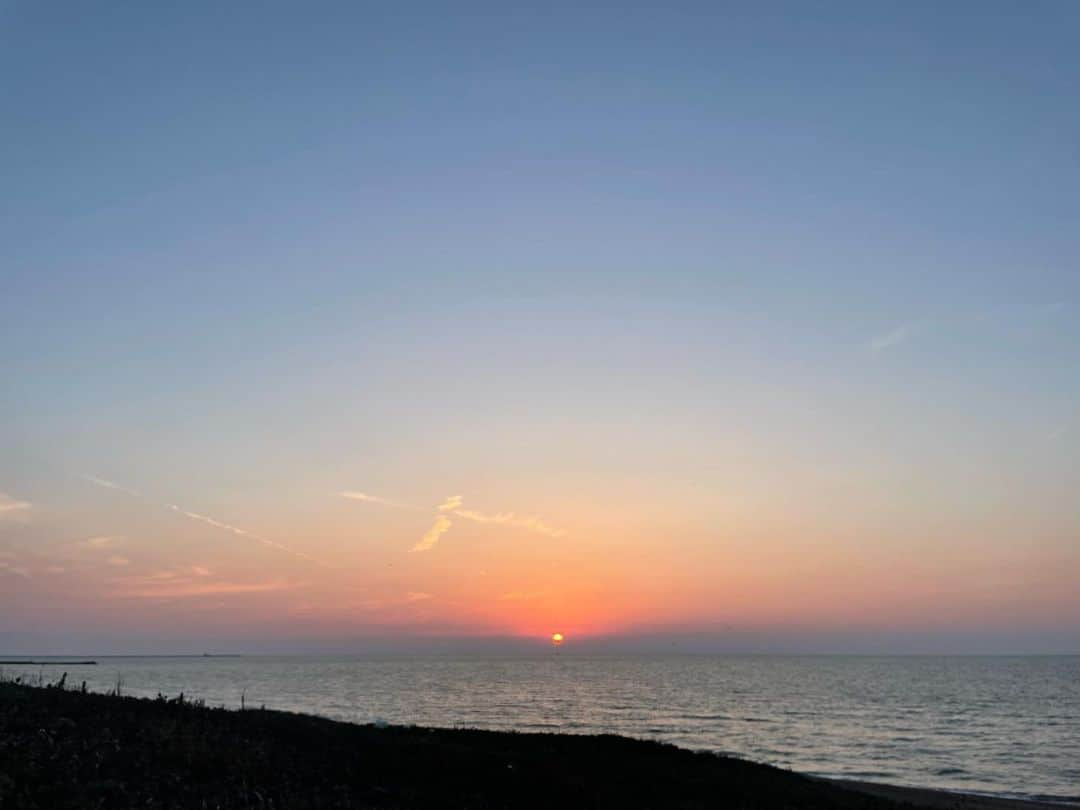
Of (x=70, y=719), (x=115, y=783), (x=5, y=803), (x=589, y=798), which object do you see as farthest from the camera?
(x=589, y=798)

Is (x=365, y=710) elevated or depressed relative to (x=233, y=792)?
depressed

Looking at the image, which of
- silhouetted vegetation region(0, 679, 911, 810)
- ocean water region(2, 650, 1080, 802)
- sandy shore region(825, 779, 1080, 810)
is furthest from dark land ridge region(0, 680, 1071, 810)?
ocean water region(2, 650, 1080, 802)

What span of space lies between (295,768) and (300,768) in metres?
0.17

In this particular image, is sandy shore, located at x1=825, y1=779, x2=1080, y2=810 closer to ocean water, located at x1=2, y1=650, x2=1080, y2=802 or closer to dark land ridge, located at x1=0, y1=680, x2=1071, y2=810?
ocean water, located at x1=2, y1=650, x2=1080, y2=802

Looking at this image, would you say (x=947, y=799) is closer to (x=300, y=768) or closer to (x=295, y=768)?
(x=300, y=768)

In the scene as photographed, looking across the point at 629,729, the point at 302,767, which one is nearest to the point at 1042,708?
the point at 629,729

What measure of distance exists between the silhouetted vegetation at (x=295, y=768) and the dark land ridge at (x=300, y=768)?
0.05 m

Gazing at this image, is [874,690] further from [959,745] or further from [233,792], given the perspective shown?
[233,792]

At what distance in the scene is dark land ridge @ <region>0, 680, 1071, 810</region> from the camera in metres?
18.8

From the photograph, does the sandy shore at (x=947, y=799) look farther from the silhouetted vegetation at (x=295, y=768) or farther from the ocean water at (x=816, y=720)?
the silhouetted vegetation at (x=295, y=768)

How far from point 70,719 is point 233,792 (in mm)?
5726

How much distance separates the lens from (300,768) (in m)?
23.3

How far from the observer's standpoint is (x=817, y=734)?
80.4 meters

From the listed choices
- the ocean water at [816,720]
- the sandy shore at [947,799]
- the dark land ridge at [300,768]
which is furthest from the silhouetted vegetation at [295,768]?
the ocean water at [816,720]
